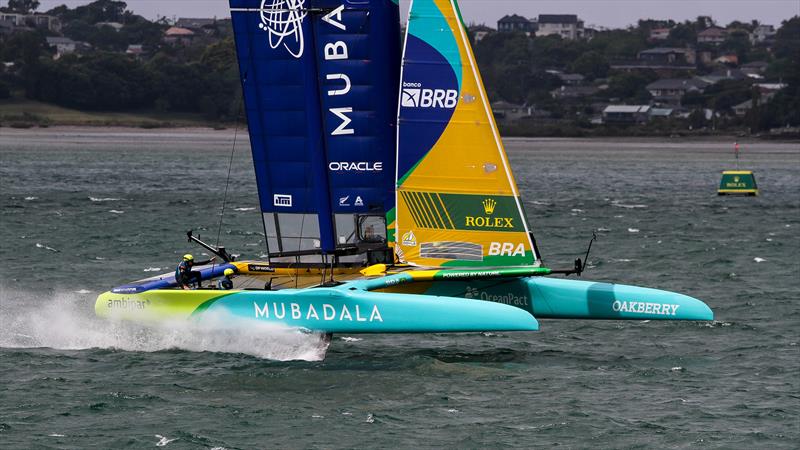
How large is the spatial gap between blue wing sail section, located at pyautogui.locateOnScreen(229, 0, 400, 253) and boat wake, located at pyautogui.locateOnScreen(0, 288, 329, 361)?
8.97 ft

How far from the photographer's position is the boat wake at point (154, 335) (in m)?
21.9

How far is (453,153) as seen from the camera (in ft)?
77.0

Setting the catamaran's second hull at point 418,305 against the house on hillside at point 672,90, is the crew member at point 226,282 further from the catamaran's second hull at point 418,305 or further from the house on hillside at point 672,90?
the house on hillside at point 672,90

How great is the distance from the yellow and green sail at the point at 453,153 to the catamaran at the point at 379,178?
2 centimetres

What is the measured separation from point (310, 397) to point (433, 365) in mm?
2876

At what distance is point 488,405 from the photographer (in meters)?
19.5

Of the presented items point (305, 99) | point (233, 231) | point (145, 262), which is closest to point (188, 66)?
point (233, 231)

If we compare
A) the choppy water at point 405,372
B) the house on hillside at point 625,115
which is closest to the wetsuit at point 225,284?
the choppy water at point 405,372

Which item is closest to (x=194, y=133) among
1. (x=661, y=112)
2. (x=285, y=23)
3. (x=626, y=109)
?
(x=626, y=109)

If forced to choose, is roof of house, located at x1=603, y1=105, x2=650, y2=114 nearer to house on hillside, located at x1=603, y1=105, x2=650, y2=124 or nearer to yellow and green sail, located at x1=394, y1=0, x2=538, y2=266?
house on hillside, located at x1=603, y1=105, x2=650, y2=124

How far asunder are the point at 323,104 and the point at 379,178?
1535mm

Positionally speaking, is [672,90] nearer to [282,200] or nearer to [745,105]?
[745,105]

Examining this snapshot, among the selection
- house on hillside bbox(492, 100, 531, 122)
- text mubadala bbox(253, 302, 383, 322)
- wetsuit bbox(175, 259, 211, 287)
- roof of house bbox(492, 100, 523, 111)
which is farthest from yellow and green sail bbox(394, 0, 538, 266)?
roof of house bbox(492, 100, 523, 111)

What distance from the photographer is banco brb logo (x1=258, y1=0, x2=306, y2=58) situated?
945 inches
